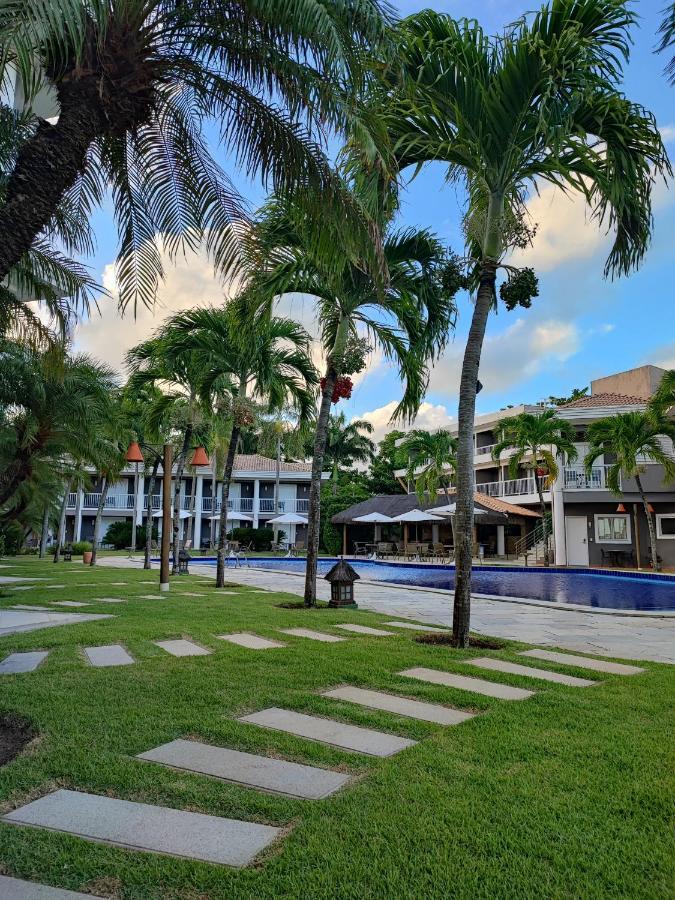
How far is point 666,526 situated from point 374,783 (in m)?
24.8

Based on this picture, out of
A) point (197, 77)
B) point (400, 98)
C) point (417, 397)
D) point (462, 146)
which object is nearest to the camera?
point (197, 77)

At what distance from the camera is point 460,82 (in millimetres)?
6102

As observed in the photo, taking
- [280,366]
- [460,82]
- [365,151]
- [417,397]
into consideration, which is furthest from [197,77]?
[280,366]

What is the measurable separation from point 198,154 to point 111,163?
0.78 meters

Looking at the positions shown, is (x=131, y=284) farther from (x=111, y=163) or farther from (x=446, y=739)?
(x=446, y=739)

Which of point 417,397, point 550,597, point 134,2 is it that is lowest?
point 550,597

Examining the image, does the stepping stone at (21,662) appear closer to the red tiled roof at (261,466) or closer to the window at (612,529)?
the window at (612,529)

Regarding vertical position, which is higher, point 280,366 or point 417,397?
point 280,366

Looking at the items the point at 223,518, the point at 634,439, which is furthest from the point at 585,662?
the point at 634,439

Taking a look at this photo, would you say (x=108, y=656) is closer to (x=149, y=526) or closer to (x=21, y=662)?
(x=21, y=662)

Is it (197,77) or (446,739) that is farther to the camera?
(197,77)

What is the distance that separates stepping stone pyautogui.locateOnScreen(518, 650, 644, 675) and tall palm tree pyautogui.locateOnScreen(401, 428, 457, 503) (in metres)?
21.5

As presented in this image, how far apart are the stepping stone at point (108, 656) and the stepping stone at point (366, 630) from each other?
2.87m

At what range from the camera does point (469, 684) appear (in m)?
4.93
